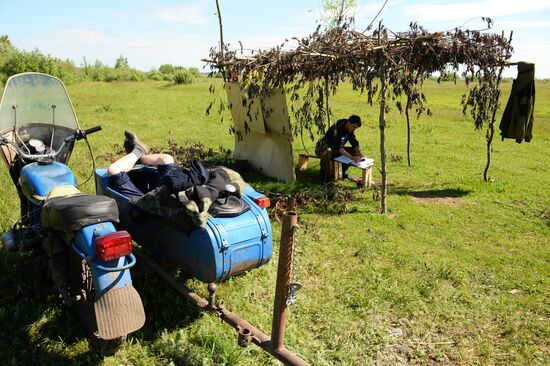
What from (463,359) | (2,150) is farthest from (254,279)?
(2,150)

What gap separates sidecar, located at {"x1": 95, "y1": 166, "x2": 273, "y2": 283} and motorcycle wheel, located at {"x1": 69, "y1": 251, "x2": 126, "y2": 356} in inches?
29.4

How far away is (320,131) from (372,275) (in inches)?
168

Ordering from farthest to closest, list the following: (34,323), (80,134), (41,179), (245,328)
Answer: (80,134), (41,179), (34,323), (245,328)

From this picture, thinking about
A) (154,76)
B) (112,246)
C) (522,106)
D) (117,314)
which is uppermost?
(154,76)

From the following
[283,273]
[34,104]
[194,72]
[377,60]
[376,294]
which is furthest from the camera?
[194,72]

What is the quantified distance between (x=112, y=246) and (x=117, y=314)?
482 millimetres

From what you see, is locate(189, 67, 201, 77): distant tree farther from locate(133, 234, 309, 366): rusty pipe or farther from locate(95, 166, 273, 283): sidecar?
locate(133, 234, 309, 366): rusty pipe

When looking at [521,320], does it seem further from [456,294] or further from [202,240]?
[202,240]

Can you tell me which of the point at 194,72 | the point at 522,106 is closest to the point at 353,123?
the point at 522,106

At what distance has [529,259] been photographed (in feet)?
18.3

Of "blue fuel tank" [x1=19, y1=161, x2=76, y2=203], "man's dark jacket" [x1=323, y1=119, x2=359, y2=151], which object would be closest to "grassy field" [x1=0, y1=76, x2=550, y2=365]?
"blue fuel tank" [x1=19, y1=161, x2=76, y2=203]

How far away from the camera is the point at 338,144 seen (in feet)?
26.7

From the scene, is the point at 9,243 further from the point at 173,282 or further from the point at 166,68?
the point at 166,68

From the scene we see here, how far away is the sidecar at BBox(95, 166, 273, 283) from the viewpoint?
341 centimetres
